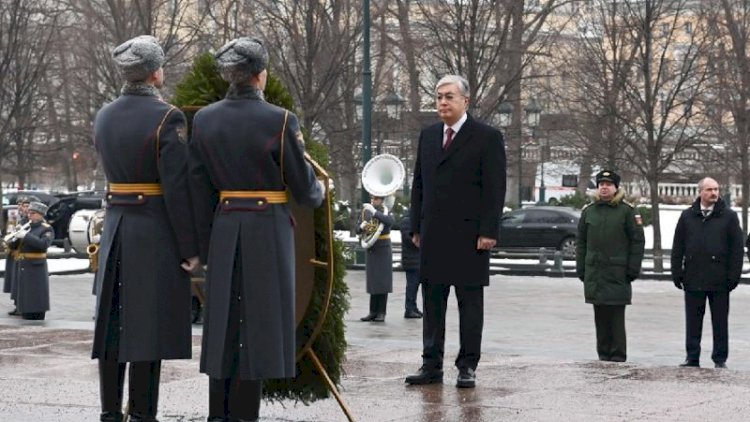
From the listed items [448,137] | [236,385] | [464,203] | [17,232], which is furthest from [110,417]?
[17,232]

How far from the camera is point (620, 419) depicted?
8.22 meters

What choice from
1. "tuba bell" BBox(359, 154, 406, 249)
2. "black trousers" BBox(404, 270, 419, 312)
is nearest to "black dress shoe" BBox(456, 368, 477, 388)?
"black trousers" BBox(404, 270, 419, 312)

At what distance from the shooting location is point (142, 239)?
25.0 feet

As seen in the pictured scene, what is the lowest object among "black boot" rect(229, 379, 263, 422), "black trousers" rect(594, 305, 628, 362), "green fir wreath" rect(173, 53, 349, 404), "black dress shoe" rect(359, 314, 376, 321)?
"black dress shoe" rect(359, 314, 376, 321)

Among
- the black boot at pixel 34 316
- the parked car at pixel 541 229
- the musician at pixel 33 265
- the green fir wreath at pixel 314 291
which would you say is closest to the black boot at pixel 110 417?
the green fir wreath at pixel 314 291

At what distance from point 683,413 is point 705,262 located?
5849 millimetres

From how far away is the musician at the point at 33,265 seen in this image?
19.7 meters

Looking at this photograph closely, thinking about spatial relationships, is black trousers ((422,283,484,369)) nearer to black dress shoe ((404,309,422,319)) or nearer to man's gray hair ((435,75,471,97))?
man's gray hair ((435,75,471,97))

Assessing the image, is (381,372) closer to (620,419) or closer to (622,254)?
(620,419)

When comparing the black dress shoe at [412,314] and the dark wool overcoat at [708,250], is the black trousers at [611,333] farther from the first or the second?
the black dress shoe at [412,314]

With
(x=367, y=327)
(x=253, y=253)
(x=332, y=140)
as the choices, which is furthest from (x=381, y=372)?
(x=332, y=140)

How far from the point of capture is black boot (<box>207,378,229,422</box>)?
756 centimetres

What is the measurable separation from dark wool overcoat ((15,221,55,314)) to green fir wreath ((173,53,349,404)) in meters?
11.8

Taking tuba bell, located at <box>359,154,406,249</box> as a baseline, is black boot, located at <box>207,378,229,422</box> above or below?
below
